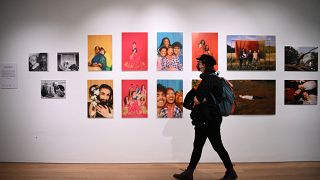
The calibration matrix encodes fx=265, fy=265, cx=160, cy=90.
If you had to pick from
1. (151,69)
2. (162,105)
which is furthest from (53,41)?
(162,105)

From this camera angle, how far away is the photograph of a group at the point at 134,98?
4.36 m

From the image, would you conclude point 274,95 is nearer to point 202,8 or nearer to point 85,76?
point 202,8

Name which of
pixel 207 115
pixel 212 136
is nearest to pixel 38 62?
pixel 207 115

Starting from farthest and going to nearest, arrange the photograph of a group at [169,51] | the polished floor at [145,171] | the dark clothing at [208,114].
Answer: the photograph of a group at [169,51]
the polished floor at [145,171]
the dark clothing at [208,114]


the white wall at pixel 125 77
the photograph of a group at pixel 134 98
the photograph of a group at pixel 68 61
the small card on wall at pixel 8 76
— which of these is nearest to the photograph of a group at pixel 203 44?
the white wall at pixel 125 77

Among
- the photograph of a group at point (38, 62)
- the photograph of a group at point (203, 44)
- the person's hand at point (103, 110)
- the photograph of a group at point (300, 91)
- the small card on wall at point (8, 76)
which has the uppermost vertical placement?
the photograph of a group at point (203, 44)

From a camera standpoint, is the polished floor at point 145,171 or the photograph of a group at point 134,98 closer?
the polished floor at point 145,171

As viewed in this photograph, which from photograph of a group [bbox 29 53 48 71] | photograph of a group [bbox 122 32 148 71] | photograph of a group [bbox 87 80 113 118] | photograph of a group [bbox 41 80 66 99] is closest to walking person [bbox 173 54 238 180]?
photograph of a group [bbox 122 32 148 71]

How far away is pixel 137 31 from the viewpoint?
4336 mm

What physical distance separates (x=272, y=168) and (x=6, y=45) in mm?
4723

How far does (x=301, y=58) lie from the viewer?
4414mm

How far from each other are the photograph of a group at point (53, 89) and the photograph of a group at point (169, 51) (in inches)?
63.5

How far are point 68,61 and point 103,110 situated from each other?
0.99m

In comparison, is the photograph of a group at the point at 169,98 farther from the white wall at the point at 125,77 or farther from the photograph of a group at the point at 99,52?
the photograph of a group at the point at 99,52
